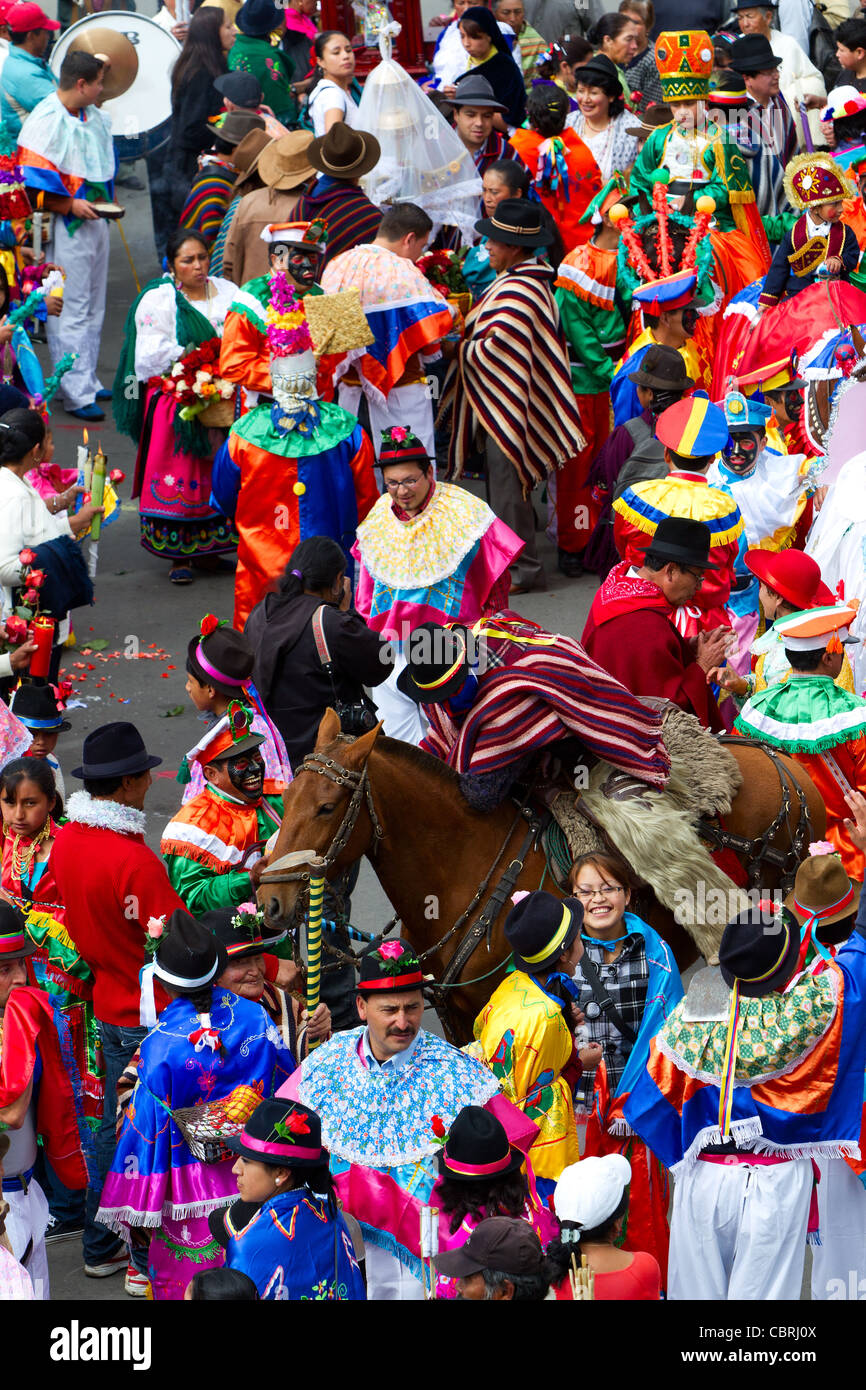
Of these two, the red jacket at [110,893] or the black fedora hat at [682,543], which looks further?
the black fedora hat at [682,543]

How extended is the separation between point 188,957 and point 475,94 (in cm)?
966

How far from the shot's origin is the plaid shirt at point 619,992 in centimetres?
555

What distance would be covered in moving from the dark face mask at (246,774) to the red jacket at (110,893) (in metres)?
0.41

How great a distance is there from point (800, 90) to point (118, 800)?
37.6 feet

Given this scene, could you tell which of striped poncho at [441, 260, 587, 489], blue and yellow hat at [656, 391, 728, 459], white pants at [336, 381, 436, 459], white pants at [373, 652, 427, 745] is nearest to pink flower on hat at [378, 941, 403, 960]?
white pants at [373, 652, 427, 745]

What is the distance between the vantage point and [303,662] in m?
7.75

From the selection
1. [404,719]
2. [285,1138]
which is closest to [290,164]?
[404,719]

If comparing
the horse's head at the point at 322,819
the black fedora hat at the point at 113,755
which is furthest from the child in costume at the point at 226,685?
the horse's head at the point at 322,819

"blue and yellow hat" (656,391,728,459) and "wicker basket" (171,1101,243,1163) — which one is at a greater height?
"blue and yellow hat" (656,391,728,459)

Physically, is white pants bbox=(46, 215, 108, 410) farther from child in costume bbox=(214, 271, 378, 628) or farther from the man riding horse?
the man riding horse

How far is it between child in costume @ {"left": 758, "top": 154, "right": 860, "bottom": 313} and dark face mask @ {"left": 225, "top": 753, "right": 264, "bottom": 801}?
5.38 metres

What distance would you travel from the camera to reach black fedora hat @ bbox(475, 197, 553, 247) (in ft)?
35.0

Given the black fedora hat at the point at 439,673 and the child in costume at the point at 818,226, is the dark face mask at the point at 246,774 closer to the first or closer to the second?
the black fedora hat at the point at 439,673

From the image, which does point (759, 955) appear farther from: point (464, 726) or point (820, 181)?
point (820, 181)
